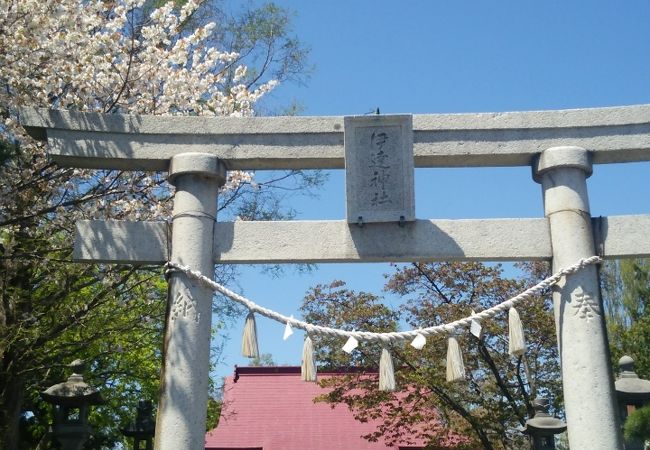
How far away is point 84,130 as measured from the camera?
6473 mm

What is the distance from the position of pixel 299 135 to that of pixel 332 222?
82 cm

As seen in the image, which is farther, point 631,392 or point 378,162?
point 631,392

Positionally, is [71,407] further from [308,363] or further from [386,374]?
[386,374]

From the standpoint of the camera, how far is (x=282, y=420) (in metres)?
20.8

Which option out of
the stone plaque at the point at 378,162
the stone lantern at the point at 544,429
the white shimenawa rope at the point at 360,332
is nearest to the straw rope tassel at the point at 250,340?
the white shimenawa rope at the point at 360,332

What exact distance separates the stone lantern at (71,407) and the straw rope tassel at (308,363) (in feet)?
12.1

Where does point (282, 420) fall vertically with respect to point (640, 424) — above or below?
above

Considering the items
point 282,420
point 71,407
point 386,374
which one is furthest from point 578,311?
point 282,420

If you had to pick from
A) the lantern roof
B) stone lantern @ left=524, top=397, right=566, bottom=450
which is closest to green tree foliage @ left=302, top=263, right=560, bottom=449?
stone lantern @ left=524, top=397, right=566, bottom=450

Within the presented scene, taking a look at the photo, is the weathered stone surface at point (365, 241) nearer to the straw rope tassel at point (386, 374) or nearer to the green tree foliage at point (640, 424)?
the straw rope tassel at point (386, 374)

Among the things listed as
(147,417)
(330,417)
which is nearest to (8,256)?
(147,417)

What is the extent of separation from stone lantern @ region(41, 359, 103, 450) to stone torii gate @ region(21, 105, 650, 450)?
9.96ft

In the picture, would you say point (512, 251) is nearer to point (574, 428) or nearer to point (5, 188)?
point (574, 428)

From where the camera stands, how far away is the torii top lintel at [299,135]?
6.47m
